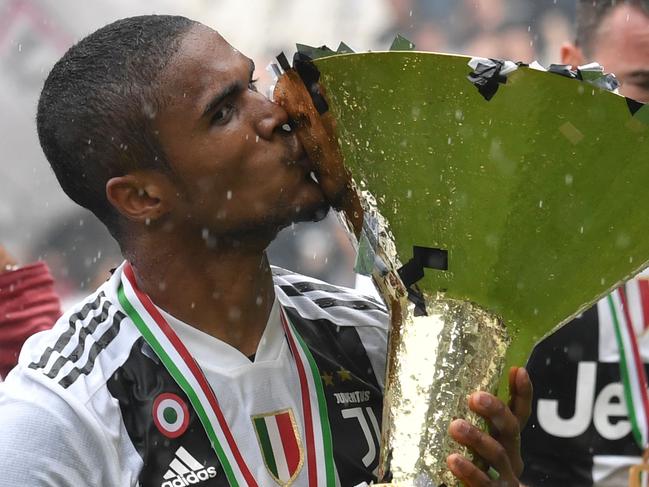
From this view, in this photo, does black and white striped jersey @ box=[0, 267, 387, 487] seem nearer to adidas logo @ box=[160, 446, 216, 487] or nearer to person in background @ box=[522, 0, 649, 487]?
adidas logo @ box=[160, 446, 216, 487]

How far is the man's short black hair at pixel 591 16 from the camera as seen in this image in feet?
13.4

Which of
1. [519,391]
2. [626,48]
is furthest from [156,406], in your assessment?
[626,48]

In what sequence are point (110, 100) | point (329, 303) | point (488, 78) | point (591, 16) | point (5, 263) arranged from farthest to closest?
point (5, 263) → point (591, 16) → point (329, 303) → point (110, 100) → point (488, 78)

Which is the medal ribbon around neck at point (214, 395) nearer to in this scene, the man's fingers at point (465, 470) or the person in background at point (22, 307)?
the man's fingers at point (465, 470)

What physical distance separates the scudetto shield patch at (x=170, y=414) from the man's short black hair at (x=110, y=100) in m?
0.51

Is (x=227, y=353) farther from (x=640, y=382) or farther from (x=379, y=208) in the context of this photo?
(x=640, y=382)

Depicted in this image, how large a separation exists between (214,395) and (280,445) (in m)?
0.17

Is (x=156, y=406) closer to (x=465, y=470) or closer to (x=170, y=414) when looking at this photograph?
(x=170, y=414)

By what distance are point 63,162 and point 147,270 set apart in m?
0.32

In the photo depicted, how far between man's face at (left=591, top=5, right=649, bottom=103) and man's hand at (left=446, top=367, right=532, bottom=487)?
5.46 ft

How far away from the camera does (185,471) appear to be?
2506mm

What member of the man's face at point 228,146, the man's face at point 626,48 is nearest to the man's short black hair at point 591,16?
the man's face at point 626,48

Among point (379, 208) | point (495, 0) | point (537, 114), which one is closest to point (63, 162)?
point (379, 208)

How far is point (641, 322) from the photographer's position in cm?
392
